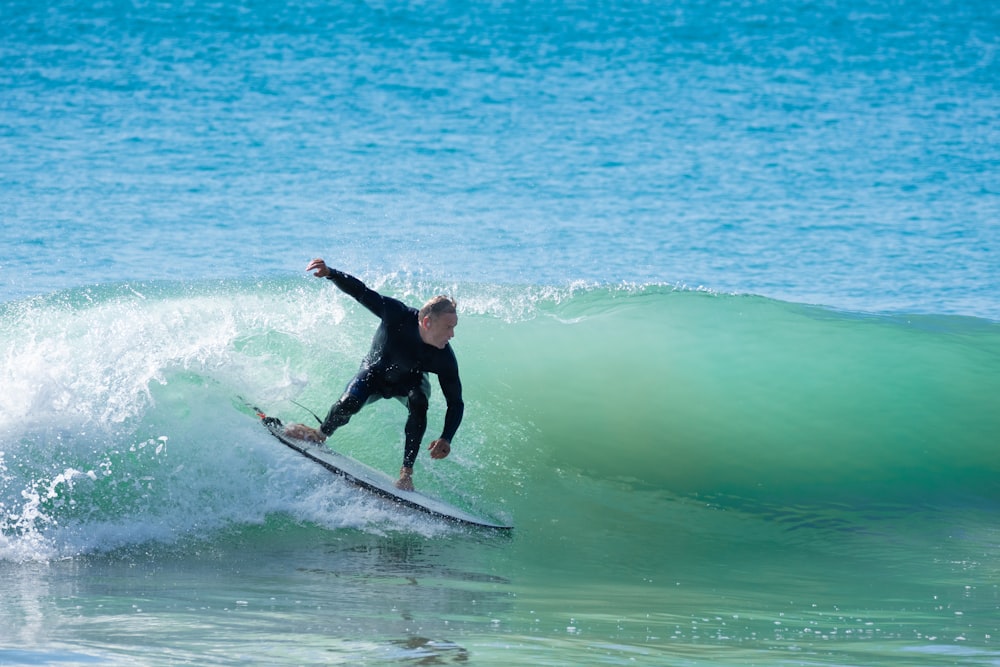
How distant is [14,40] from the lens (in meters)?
28.3

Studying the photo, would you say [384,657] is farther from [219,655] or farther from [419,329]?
[419,329]

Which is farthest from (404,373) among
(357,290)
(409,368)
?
(357,290)

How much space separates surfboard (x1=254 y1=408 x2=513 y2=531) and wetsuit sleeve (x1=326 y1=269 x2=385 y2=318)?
91 cm

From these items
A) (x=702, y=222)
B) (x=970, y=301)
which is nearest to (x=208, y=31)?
(x=702, y=222)

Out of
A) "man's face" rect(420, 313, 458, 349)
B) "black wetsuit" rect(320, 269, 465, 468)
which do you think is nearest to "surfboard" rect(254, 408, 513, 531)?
"black wetsuit" rect(320, 269, 465, 468)

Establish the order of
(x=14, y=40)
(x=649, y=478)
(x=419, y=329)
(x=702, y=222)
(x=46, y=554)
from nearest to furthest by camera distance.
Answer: (x=46, y=554) → (x=419, y=329) → (x=649, y=478) → (x=702, y=222) → (x=14, y=40)

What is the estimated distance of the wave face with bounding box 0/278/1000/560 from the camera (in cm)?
654

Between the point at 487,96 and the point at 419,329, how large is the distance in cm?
2020

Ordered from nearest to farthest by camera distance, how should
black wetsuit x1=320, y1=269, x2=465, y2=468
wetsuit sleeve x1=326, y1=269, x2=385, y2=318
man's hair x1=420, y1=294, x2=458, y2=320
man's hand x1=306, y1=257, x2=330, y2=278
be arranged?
1. man's hand x1=306, y1=257, x2=330, y2=278
2. wetsuit sleeve x1=326, y1=269, x2=385, y2=318
3. man's hair x1=420, y1=294, x2=458, y2=320
4. black wetsuit x1=320, y1=269, x2=465, y2=468

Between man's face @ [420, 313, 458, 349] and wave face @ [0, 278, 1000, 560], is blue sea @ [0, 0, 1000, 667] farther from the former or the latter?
man's face @ [420, 313, 458, 349]

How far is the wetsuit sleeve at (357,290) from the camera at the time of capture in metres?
6.12

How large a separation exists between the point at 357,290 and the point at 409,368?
0.57 meters

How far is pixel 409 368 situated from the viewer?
653 cm

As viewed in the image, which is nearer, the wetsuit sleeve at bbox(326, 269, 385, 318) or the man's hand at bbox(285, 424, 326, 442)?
the wetsuit sleeve at bbox(326, 269, 385, 318)
